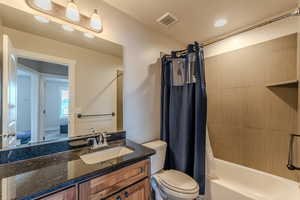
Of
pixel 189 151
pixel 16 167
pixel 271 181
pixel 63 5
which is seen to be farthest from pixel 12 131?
pixel 271 181

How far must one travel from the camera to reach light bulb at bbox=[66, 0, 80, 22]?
118cm

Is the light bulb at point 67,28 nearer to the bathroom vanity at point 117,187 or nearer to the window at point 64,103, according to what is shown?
the window at point 64,103

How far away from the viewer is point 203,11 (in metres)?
1.64

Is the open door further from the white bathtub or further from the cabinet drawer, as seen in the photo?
the white bathtub

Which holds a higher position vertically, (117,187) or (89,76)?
(89,76)

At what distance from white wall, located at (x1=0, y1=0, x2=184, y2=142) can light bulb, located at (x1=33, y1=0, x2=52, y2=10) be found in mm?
327

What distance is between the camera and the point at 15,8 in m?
1.05

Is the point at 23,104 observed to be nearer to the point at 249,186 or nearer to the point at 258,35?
the point at 249,186

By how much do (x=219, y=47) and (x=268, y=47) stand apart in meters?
0.66

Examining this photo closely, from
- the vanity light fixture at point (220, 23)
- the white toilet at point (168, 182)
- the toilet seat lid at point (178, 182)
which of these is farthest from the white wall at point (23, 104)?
the vanity light fixture at point (220, 23)

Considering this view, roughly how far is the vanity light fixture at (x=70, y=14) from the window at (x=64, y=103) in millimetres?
624

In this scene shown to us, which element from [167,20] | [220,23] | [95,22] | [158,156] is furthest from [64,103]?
[220,23]

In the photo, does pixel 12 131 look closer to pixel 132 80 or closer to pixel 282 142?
pixel 132 80

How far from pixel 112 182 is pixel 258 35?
245 centimetres
